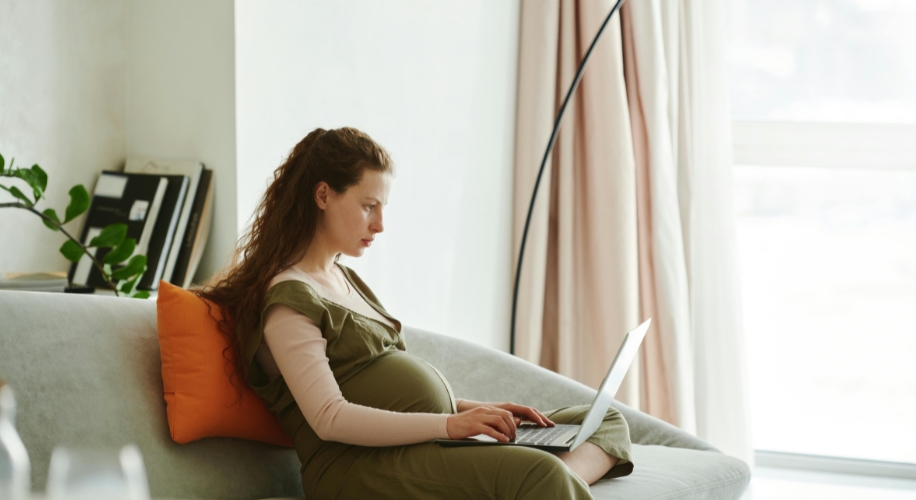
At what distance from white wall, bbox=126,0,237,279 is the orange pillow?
0.57m

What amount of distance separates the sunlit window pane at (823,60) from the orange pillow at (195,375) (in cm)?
222

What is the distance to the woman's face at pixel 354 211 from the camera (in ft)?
4.66

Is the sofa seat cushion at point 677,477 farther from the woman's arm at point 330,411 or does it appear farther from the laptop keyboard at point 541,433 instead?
the woman's arm at point 330,411

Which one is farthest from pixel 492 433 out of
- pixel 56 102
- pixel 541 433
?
pixel 56 102

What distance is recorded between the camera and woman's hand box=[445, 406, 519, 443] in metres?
1.22

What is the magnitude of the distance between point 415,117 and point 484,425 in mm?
1277

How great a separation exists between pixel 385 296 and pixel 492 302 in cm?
58

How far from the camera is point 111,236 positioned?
176cm

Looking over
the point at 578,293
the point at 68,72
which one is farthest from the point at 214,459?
the point at 578,293

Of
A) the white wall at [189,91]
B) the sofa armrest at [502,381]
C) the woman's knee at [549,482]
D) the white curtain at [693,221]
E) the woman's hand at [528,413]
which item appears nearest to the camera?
the woman's knee at [549,482]

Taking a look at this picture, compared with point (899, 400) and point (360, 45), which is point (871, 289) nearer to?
point (899, 400)

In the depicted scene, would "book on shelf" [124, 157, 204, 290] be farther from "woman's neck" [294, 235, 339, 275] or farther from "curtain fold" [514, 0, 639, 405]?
"curtain fold" [514, 0, 639, 405]

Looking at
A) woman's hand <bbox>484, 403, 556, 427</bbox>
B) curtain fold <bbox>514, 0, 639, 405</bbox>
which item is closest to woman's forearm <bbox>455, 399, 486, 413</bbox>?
woman's hand <bbox>484, 403, 556, 427</bbox>

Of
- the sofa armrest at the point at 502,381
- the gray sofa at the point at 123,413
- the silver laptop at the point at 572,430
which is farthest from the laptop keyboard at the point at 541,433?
the sofa armrest at the point at 502,381
